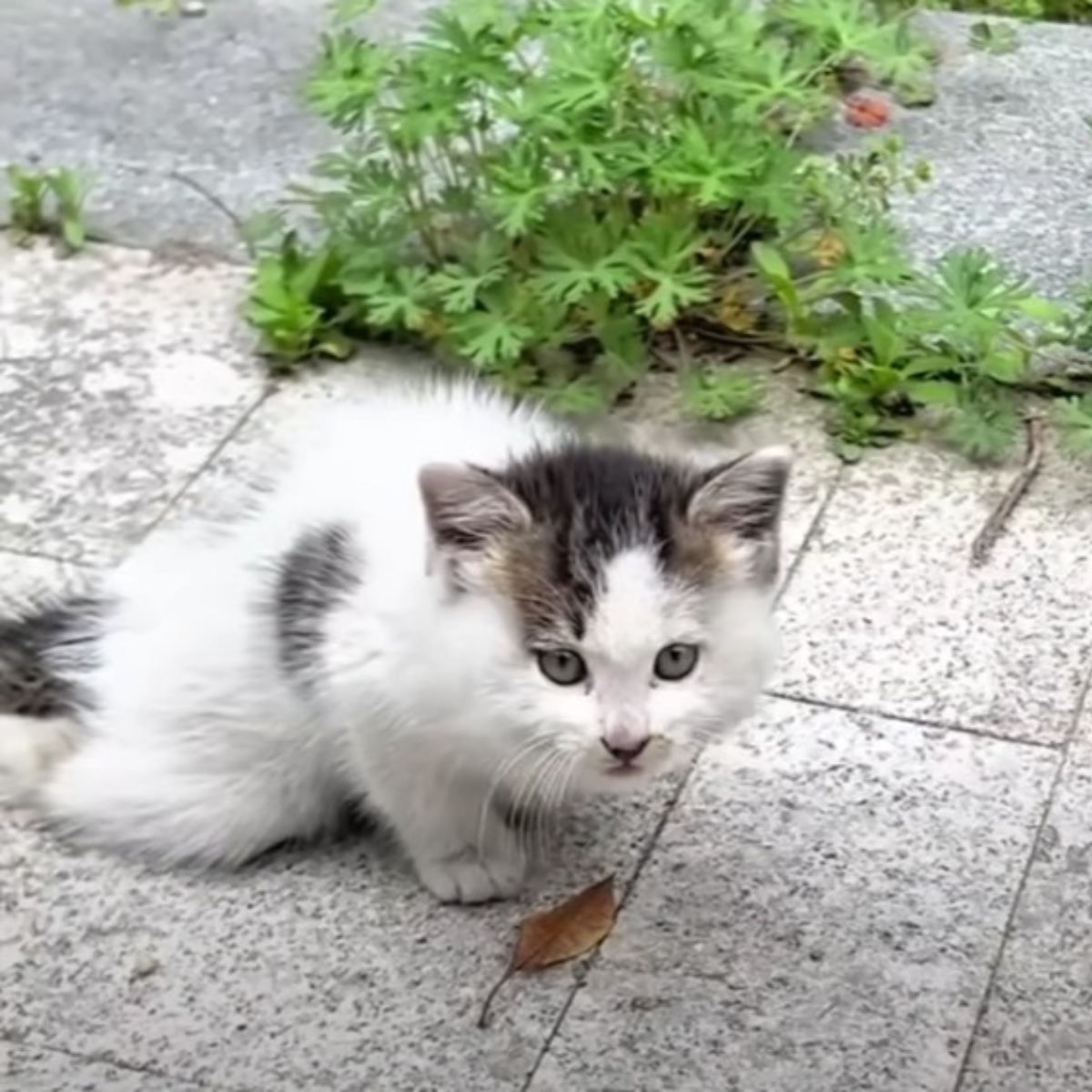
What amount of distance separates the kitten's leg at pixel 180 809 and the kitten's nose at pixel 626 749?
517 millimetres

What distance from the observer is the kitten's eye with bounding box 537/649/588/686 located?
267 cm

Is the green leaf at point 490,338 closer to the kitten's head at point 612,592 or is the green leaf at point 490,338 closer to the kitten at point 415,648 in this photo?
the kitten at point 415,648

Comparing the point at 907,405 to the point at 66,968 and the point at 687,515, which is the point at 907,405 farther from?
the point at 66,968

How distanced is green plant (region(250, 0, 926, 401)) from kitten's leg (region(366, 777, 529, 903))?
0.94m

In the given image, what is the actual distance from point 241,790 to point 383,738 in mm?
269

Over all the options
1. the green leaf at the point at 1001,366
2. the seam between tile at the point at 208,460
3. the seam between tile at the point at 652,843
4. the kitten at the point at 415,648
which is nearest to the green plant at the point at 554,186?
the seam between tile at the point at 208,460

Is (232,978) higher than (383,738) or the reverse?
the reverse

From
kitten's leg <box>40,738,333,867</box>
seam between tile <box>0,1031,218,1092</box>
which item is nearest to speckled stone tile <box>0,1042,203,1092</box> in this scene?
seam between tile <box>0,1031,218,1092</box>

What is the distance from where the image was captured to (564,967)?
289 centimetres

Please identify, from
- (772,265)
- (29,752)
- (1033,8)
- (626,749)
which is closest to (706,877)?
(626,749)

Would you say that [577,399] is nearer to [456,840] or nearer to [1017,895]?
[456,840]

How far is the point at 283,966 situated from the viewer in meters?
2.88

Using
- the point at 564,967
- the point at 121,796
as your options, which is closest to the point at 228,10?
the point at 121,796

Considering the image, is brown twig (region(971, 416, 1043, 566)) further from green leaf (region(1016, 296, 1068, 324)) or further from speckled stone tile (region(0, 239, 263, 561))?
speckled stone tile (region(0, 239, 263, 561))
